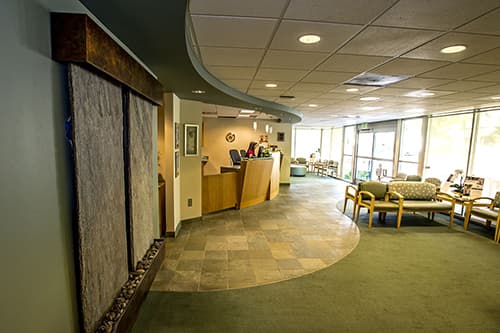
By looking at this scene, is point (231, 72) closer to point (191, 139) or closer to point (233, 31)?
point (233, 31)

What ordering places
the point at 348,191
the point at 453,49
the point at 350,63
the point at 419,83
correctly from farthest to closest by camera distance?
the point at 348,191 → the point at 419,83 → the point at 350,63 → the point at 453,49

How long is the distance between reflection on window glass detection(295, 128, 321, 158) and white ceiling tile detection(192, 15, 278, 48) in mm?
12353

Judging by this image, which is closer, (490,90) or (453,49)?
(453,49)

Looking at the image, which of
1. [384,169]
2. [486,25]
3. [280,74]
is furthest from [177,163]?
[384,169]

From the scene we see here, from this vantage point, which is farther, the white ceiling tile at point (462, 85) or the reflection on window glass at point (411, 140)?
the reflection on window glass at point (411, 140)

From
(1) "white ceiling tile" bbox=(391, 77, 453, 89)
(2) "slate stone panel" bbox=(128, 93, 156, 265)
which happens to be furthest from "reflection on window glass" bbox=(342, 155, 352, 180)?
(2) "slate stone panel" bbox=(128, 93, 156, 265)

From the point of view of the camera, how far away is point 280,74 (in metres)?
3.40

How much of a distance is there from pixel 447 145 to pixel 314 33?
653 centimetres

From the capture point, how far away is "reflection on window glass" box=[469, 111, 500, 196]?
5.43 meters

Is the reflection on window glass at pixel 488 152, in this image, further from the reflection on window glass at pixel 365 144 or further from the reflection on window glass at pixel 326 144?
the reflection on window glass at pixel 326 144

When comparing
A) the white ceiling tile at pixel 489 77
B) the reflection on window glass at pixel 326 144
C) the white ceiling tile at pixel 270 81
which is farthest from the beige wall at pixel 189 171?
the reflection on window glass at pixel 326 144

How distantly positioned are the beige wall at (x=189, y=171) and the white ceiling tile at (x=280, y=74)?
1707 millimetres

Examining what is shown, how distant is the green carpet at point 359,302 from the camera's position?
233 centimetres

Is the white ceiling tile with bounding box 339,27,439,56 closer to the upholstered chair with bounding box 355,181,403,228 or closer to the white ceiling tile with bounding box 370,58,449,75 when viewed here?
the white ceiling tile with bounding box 370,58,449,75
